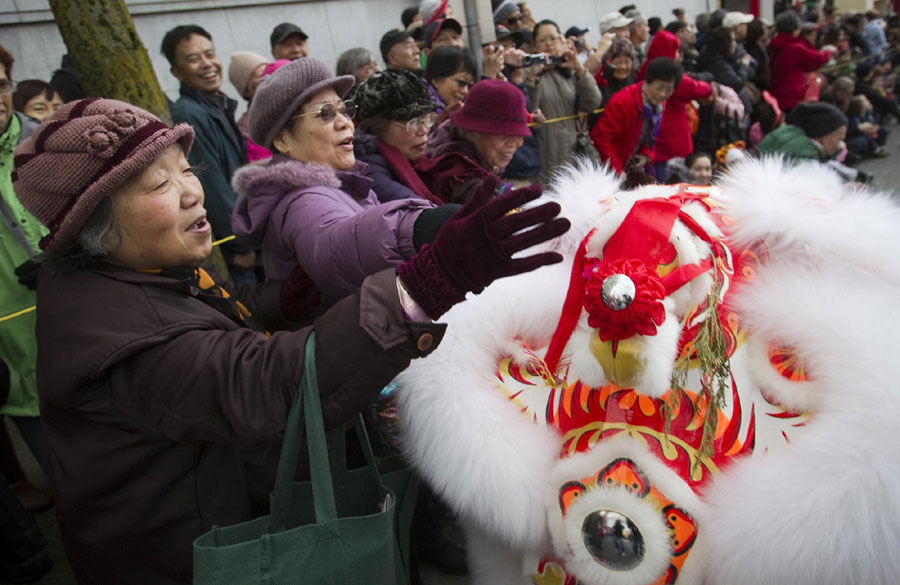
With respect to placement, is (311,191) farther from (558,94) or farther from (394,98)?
(558,94)

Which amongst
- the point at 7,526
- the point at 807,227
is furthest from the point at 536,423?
the point at 7,526

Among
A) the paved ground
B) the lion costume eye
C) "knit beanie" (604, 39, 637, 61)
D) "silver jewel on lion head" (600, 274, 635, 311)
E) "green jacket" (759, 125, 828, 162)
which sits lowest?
the paved ground

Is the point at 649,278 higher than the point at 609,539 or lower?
higher

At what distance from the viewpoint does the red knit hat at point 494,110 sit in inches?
104

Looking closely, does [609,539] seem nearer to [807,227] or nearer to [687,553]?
[687,553]

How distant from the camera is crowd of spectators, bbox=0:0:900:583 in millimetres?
1884

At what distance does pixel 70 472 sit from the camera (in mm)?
1352

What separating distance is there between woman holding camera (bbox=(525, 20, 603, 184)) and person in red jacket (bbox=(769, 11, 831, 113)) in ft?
13.5

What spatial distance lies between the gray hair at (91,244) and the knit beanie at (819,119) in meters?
4.64

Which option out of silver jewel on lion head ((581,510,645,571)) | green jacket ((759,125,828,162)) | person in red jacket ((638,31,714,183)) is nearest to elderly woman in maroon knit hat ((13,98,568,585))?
silver jewel on lion head ((581,510,645,571))

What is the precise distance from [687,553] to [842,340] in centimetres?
53

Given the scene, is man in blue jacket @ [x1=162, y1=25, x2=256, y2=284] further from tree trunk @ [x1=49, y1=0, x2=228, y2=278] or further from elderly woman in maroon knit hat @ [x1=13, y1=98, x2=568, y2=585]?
elderly woman in maroon knit hat @ [x1=13, y1=98, x2=568, y2=585]

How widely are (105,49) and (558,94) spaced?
3276 millimetres

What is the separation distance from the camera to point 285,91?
6.66 ft
